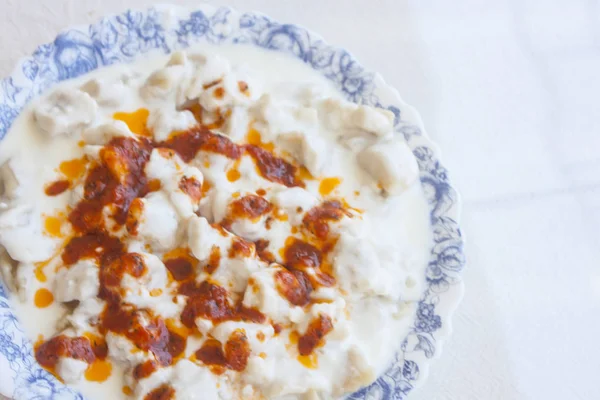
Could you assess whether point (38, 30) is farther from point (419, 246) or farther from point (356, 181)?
point (419, 246)

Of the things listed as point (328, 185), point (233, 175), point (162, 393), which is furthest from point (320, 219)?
point (162, 393)

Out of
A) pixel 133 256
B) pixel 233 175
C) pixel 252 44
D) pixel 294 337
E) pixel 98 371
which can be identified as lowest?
pixel 98 371

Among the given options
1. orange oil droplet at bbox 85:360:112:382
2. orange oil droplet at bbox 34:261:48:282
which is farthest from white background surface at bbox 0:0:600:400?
orange oil droplet at bbox 85:360:112:382

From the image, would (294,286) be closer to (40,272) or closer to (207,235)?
(207,235)

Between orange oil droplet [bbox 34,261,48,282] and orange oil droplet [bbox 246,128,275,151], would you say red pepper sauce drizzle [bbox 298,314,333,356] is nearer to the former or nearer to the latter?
orange oil droplet [bbox 246,128,275,151]

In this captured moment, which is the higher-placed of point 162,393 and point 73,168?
point 73,168

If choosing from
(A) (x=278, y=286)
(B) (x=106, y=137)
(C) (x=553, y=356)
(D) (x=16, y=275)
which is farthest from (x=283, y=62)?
(C) (x=553, y=356)
